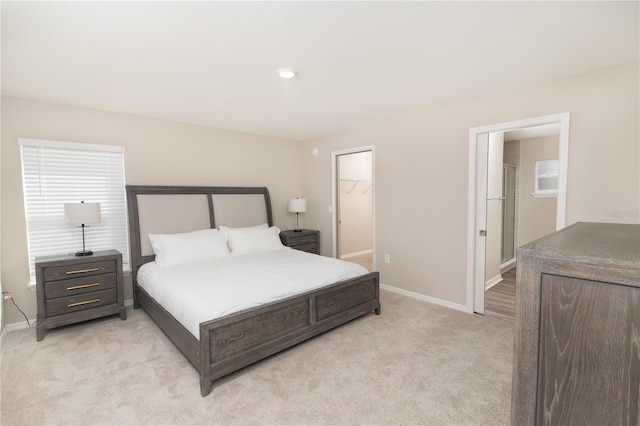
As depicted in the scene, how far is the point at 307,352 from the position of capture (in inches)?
103

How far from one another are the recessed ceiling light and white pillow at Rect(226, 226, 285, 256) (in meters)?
2.13

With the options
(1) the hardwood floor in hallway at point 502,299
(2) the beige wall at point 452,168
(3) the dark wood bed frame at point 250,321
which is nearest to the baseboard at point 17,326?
(3) the dark wood bed frame at point 250,321

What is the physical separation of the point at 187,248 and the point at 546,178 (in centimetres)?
384

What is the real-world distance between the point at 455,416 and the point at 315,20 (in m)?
2.48

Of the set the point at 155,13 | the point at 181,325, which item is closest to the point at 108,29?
the point at 155,13

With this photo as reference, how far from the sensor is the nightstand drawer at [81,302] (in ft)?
9.59

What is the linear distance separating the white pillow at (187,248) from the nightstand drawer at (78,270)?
1.53ft

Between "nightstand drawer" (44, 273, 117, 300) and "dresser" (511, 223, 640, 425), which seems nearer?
"dresser" (511, 223, 640, 425)

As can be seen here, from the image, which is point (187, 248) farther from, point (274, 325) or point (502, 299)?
point (502, 299)

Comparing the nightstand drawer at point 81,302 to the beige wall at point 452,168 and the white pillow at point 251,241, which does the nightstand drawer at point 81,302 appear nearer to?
the white pillow at point 251,241

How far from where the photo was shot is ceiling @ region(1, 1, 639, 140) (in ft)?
5.62

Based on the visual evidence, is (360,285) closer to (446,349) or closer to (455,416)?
(446,349)

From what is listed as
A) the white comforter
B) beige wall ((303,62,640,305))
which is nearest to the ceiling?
beige wall ((303,62,640,305))

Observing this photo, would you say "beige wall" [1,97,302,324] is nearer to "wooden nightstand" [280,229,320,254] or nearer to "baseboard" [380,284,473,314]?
"wooden nightstand" [280,229,320,254]
